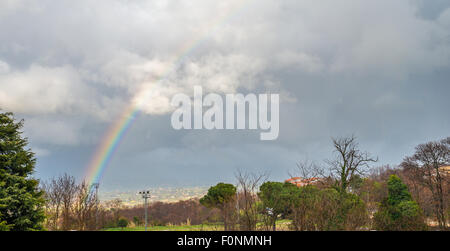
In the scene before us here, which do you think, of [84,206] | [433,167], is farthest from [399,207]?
[84,206]

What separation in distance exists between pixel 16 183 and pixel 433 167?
27.1 m

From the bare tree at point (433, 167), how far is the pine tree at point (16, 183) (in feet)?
82.7

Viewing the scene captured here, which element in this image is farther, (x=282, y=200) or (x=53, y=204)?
(x=53, y=204)

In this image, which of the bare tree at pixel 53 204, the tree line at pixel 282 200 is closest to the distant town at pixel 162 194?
the tree line at pixel 282 200

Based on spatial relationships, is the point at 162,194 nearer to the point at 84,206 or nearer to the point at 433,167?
the point at 84,206

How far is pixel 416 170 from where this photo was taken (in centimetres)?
2434

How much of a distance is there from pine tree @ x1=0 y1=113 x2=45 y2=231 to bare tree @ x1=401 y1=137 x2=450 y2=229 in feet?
82.7

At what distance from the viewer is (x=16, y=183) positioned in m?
13.6

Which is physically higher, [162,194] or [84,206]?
[84,206]

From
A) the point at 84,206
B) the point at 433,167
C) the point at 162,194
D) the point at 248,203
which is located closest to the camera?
the point at 248,203

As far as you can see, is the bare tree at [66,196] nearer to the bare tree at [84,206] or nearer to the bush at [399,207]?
the bare tree at [84,206]
